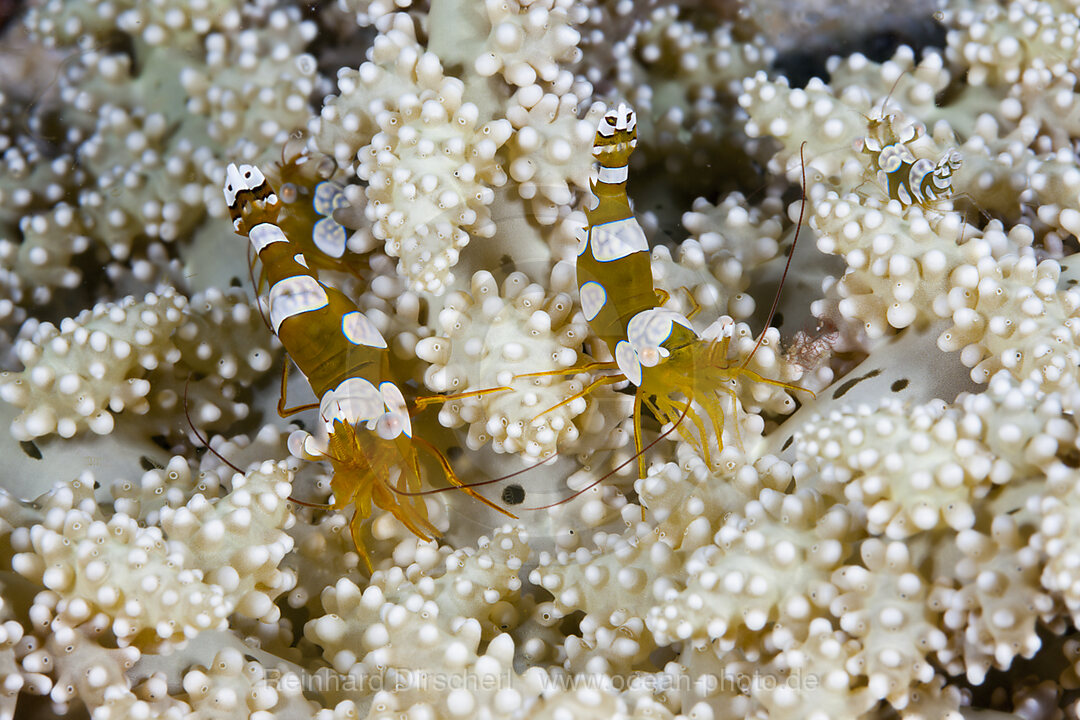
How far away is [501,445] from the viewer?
183 cm

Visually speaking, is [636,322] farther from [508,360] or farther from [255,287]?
[255,287]

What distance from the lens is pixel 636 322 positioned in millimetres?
1795

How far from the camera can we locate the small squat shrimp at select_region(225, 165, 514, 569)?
6.08 ft

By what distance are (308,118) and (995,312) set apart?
6.76ft

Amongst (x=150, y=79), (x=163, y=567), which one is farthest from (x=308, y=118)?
(x=163, y=567)

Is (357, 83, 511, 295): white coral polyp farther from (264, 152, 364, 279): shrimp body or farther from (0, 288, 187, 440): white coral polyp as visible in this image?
(0, 288, 187, 440): white coral polyp

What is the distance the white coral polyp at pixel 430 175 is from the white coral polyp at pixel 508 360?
0.12 meters

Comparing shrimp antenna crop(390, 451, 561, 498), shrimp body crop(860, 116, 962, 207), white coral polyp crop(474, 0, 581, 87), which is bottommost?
shrimp antenna crop(390, 451, 561, 498)

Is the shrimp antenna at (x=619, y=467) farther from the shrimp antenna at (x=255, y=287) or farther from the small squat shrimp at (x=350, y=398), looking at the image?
the shrimp antenna at (x=255, y=287)

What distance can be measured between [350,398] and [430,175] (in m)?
0.57

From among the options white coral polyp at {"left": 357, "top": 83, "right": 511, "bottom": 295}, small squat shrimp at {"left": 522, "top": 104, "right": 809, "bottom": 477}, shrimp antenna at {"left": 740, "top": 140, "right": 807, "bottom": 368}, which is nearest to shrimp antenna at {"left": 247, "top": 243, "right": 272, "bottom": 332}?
white coral polyp at {"left": 357, "top": 83, "right": 511, "bottom": 295}

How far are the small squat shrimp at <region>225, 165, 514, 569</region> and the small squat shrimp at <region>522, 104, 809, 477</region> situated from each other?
0.44 metres

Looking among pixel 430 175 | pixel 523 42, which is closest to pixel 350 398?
pixel 430 175

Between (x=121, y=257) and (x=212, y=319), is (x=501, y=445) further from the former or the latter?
(x=121, y=257)
